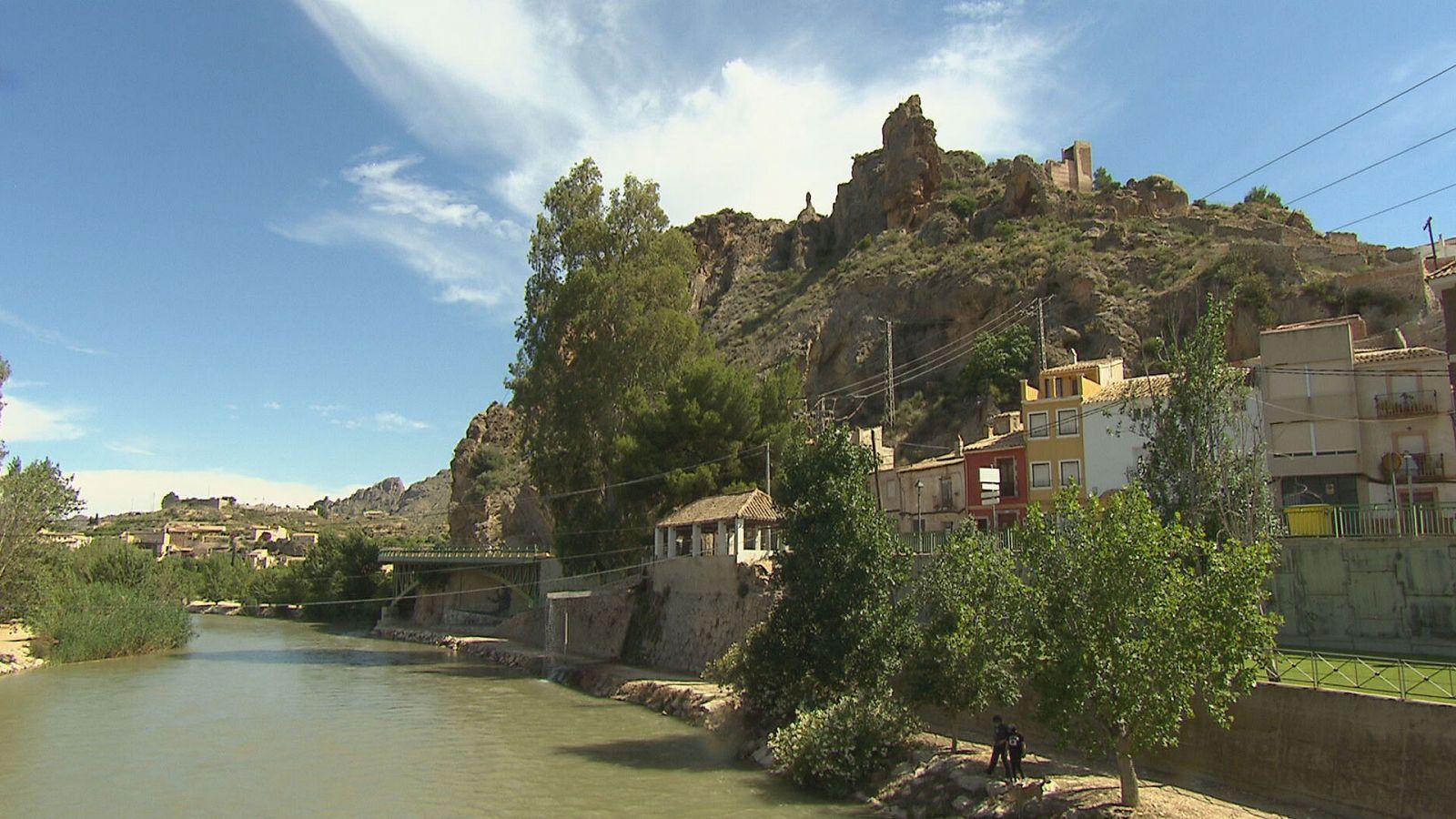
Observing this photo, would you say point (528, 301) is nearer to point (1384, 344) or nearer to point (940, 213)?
point (1384, 344)

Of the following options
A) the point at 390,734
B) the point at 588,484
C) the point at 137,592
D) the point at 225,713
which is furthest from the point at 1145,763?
the point at 137,592

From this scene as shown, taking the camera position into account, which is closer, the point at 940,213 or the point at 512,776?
the point at 512,776

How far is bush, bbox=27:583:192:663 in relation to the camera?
49875 millimetres

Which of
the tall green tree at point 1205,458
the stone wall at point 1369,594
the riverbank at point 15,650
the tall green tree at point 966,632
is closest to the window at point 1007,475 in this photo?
the stone wall at point 1369,594

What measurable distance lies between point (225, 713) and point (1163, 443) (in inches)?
1295

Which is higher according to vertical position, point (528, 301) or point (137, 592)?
point (528, 301)

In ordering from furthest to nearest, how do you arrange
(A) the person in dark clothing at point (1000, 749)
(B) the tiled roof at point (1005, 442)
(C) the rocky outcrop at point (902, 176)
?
(C) the rocky outcrop at point (902, 176) → (B) the tiled roof at point (1005, 442) → (A) the person in dark clothing at point (1000, 749)

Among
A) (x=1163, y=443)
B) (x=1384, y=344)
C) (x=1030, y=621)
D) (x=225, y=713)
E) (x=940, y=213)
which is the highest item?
(x=940, y=213)

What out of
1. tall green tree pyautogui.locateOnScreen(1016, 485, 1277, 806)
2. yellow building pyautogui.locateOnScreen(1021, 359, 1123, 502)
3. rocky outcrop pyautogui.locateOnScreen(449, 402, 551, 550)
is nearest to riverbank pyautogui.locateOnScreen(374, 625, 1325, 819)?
tall green tree pyautogui.locateOnScreen(1016, 485, 1277, 806)

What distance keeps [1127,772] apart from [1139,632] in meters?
2.73

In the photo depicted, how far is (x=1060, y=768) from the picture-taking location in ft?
65.1

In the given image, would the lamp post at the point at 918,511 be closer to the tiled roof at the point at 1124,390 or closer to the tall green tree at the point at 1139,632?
the tiled roof at the point at 1124,390

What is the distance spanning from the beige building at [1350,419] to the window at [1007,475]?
11.3m

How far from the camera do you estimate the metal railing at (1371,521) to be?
23.6m
